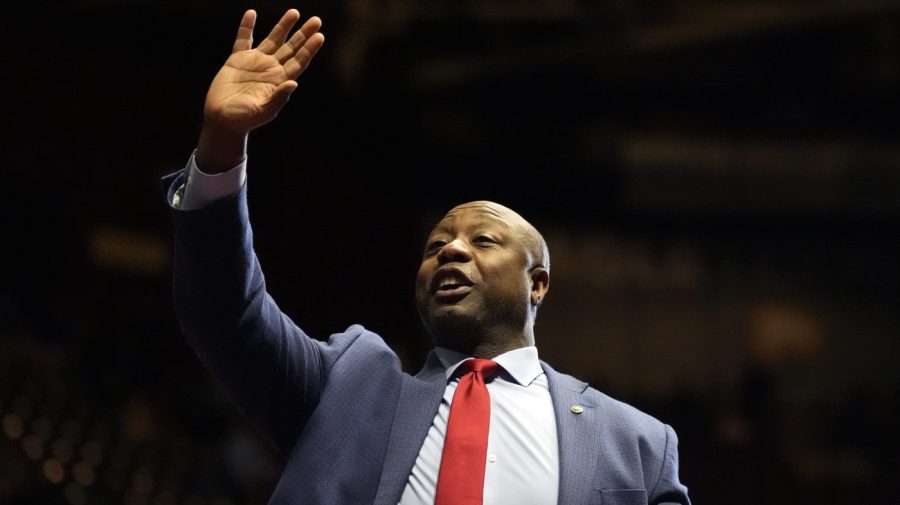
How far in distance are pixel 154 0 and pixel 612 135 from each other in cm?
339

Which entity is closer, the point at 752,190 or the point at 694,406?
the point at 694,406

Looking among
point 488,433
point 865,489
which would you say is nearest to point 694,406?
point 865,489

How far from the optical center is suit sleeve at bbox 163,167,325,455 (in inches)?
77.0

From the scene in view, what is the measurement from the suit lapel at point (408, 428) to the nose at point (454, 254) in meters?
0.22

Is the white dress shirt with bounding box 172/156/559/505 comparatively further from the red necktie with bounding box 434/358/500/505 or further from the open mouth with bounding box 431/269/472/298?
the open mouth with bounding box 431/269/472/298

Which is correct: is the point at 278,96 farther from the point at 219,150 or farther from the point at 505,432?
the point at 505,432

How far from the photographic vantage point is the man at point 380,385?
6.47 feet

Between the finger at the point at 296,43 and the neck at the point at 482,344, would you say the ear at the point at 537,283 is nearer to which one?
the neck at the point at 482,344

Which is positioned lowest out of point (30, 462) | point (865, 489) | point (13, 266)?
point (865, 489)

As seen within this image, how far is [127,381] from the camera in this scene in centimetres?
589

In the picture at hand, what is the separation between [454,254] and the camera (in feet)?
7.77

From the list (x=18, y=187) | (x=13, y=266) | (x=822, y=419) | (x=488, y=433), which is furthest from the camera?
(x=822, y=419)

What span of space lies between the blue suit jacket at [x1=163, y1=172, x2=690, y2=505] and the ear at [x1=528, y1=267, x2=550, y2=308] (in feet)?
0.88

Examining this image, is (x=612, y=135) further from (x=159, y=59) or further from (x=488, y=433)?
(x=488, y=433)
